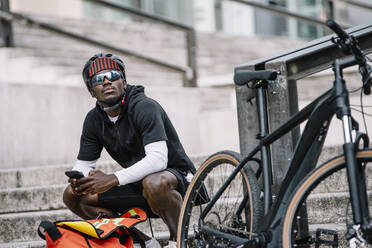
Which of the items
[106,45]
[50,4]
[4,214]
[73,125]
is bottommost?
[4,214]

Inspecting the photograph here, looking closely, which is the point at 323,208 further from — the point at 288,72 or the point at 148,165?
the point at 148,165

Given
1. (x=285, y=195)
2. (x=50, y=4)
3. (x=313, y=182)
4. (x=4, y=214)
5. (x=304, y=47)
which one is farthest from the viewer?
(x=50, y=4)

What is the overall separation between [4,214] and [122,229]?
5.98 ft

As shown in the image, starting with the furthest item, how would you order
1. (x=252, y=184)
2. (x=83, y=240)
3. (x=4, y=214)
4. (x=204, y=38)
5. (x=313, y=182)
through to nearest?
(x=204, y=38), (x=4, y=214), (x=83, y=240), (x=252, y=184), (x=313, y=182)

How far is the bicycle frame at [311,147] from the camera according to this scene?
2752 millimetres

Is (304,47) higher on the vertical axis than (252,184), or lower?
higher

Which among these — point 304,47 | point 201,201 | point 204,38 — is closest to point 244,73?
point 304,47

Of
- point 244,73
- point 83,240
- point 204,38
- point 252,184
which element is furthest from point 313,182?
point 204,38

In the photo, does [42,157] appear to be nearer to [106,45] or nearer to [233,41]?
[106,45]

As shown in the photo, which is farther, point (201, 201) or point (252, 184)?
point (201, 201)

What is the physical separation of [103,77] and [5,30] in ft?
13.7

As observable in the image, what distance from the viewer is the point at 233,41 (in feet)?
41.8

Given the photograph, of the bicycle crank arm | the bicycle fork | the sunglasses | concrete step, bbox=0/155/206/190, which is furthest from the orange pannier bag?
concrete step, bbox=0/155/206/190

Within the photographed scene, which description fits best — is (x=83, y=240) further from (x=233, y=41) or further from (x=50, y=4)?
(x=50, y=4)
